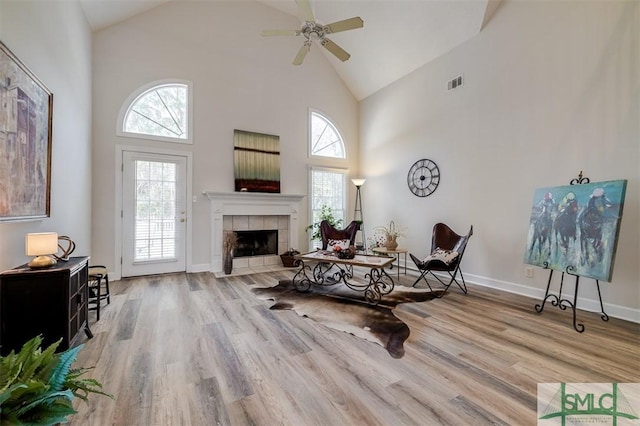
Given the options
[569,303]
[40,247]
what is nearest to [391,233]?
[569,303]

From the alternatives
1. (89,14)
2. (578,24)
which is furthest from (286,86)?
(578,24)

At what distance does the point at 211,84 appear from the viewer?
5.34 meters

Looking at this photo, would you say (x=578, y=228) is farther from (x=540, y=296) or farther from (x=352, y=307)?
(x=352, y=307)

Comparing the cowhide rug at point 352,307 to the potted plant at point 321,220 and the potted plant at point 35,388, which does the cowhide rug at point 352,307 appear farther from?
the potted plant at point 35,388

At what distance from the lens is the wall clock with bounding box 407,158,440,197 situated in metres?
5.14

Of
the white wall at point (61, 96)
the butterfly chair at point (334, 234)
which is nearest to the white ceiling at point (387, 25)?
the white wall at point (61, 96)

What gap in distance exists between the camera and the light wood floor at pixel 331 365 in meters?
A: 1.64

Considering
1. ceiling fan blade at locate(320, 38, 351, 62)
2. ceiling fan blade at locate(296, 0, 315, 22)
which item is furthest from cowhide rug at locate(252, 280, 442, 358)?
ceiling fan blade at locate(296, 0, 315, 22)

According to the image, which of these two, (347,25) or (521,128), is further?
(521,128)

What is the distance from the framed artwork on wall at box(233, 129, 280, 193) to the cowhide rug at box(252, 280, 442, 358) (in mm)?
2134

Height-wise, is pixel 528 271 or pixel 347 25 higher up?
pixel 347 25

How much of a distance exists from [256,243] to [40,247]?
3828mm

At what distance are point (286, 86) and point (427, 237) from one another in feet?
14.2

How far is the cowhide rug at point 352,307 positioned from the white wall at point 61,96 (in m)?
2.41
